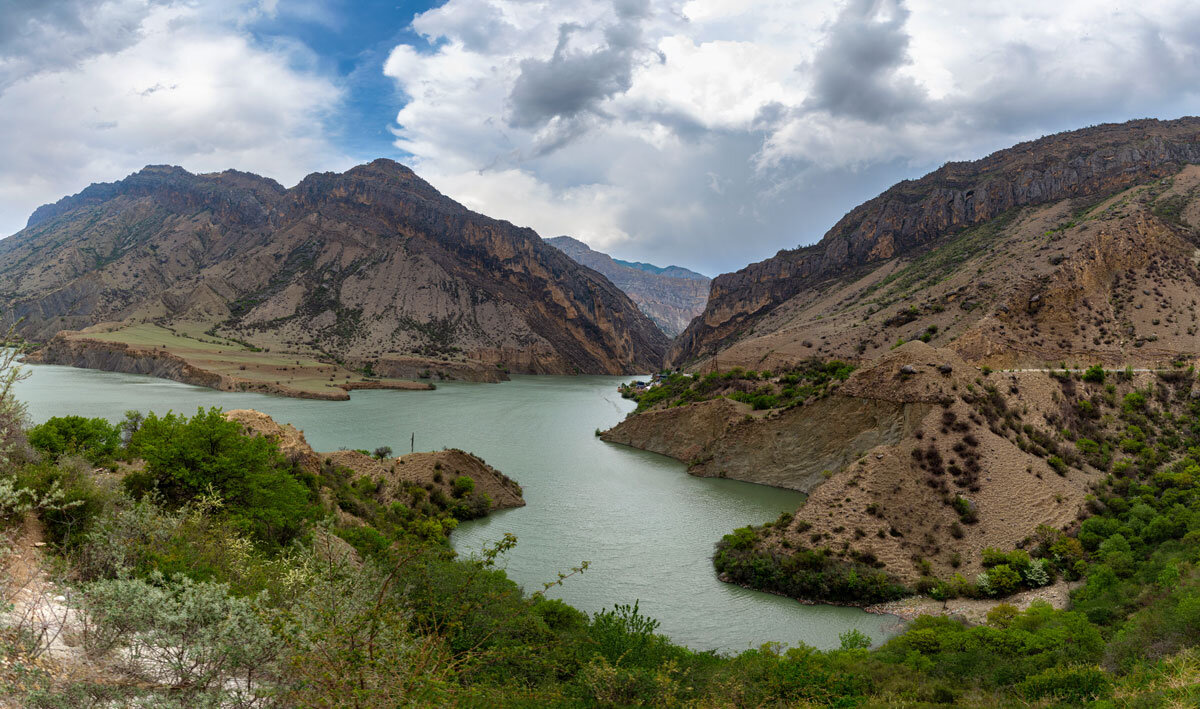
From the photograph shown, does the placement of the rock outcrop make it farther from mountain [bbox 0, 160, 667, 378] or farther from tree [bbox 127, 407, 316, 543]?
mountain [bbox 0, 160, 667, 378]

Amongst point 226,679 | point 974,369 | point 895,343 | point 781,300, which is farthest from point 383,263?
point 226,679

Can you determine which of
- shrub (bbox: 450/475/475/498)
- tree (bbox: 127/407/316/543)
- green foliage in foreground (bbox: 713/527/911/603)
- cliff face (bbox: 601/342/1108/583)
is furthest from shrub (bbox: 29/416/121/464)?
cliff face (bbox: 601/342/1108/583)

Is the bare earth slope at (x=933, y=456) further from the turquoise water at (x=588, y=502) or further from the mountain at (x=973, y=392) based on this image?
the turquoise water at (x=588, y=502)

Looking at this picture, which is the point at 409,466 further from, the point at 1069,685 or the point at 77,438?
the point at 1069,685

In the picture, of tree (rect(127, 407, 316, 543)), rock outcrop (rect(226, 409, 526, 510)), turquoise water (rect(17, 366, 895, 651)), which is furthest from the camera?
rock outcrop (rect(226, 409, 526, 510))

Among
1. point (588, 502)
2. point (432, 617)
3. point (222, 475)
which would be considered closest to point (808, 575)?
point (588, 502)

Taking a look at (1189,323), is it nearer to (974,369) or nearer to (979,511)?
(974,369)

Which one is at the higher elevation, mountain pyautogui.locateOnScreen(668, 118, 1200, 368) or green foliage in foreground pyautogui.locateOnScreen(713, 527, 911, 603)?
mountain pyautogui.locateOnScreen(668, 118, 1200, 368)
